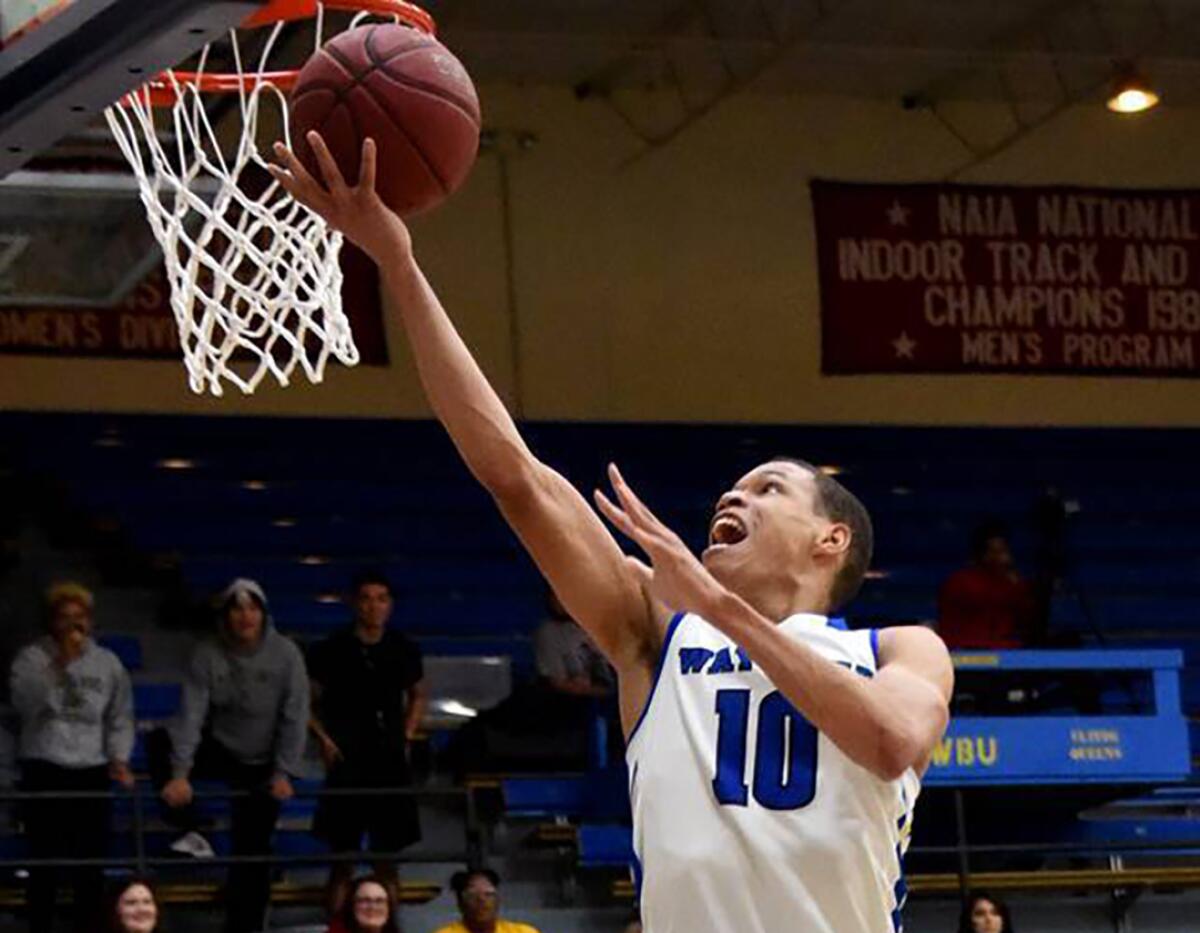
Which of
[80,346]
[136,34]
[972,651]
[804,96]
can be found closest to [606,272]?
[804,96]

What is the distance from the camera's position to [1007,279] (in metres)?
15.0

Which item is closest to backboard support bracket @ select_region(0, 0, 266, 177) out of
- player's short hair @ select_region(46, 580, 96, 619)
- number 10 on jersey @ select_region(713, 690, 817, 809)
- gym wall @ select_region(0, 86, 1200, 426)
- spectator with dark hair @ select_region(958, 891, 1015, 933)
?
number 10 on jersey @ select_region(713, 690, 817, 809)

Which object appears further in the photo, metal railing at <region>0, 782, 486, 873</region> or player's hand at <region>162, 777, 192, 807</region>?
player's hand at <region>162, 777, 192, 807</region>

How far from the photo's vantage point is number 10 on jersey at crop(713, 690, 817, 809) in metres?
3.72

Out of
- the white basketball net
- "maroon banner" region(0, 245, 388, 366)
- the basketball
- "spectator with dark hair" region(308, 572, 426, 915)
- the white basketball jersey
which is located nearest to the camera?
the white basketball jersey

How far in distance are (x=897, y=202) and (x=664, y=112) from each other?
4.26 ft

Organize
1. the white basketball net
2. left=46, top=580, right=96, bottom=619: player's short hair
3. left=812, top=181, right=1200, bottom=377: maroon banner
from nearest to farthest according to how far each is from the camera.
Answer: the white basketball net < left=46, top=580, right=96, bottom=619: player's short hair < left=812, top=181, right=1200, bottom=377: maroon banner

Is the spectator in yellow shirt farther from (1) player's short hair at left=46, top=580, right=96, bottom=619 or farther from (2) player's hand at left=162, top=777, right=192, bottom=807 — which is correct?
(1) player's short hair at left=46, top=580, right=96, bottom=619

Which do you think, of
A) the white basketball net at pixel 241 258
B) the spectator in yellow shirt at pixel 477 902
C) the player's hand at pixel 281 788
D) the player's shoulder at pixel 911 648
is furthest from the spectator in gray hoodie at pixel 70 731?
the player's shoulder at pixel 911 648

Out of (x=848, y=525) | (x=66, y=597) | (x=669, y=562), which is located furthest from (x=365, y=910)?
(x=669, y=562)

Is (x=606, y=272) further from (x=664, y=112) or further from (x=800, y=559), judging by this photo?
(x=800, y=559)

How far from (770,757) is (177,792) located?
21.1ft

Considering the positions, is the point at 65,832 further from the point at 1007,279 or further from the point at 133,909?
the point at 1007,279

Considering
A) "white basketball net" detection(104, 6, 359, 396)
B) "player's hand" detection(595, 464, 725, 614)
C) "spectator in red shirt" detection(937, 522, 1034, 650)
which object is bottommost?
"player's hand" detection(595, 464, 725, 614)
